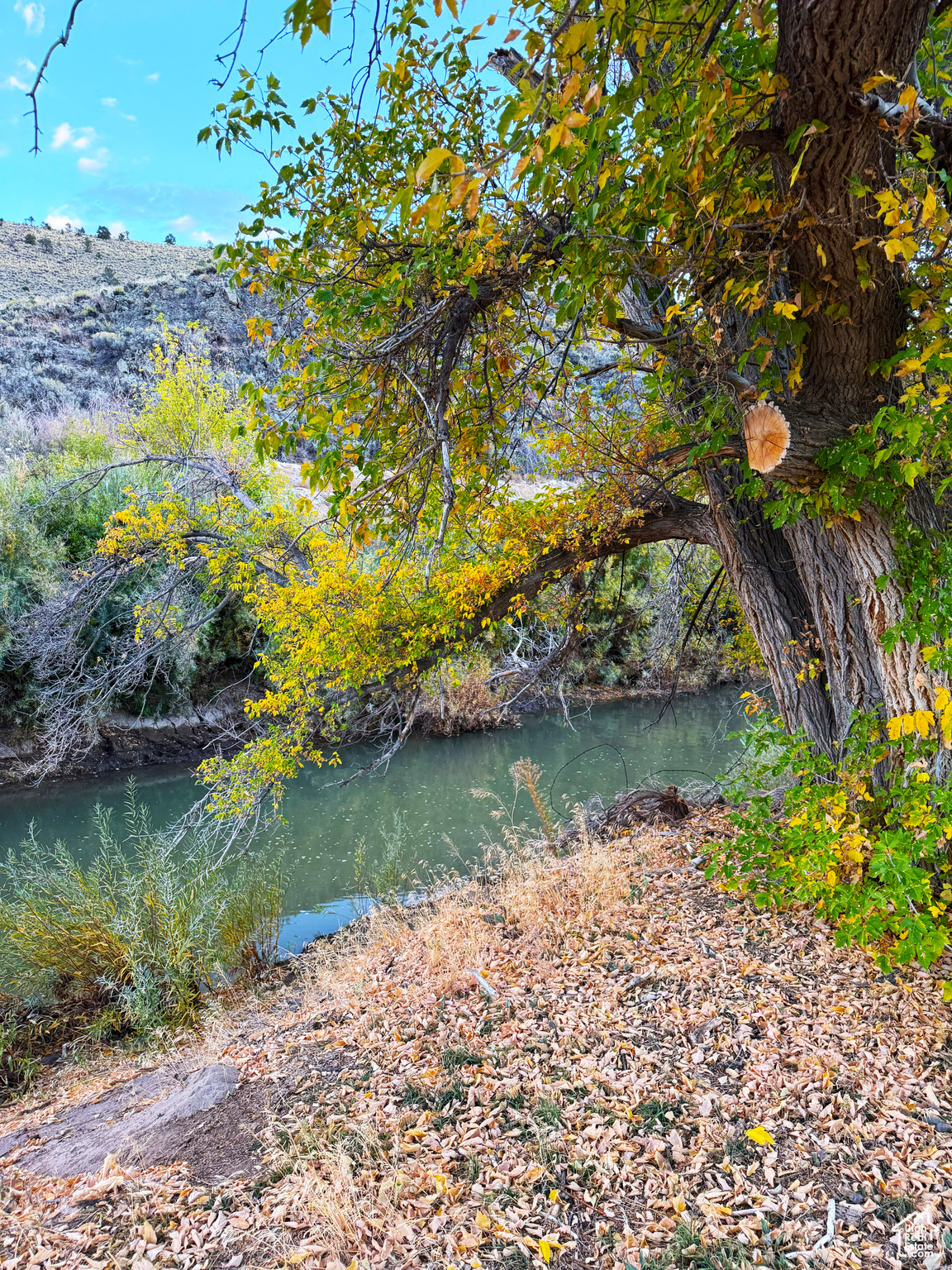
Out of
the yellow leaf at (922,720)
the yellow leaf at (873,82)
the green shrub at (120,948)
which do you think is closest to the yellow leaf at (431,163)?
the yellow leaf at (873,82)

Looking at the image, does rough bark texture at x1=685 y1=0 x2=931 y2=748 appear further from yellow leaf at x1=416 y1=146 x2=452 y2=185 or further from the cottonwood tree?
yellow leaf at x1=416 y1=146 x2=452 y2=185

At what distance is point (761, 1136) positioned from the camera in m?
2.37

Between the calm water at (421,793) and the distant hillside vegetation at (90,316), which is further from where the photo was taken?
the distant hillside vegetation at (90,316)

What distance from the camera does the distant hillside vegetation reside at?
26641 millimetres

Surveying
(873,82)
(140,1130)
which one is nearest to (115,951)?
(140,1130)

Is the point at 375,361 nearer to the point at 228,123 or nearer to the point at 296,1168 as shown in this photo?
the point at 228,123

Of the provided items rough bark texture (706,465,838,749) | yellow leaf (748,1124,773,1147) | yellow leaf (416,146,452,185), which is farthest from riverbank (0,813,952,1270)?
yellow leaf (416,146,452,185)

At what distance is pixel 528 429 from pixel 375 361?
5.95 feet

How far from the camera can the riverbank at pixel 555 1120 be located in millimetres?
2100

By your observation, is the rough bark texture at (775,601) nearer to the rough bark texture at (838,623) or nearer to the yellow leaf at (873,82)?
Answer: the rough bark texture at (838,623)

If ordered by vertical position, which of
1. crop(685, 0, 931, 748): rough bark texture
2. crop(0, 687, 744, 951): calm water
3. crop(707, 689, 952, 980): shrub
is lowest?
crop(0, 687, 744, 951): calm water

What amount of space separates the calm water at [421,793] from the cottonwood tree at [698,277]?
13.1ft

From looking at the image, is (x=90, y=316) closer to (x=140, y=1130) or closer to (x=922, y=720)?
(x=140, y=1130)

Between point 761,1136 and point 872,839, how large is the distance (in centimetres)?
171
